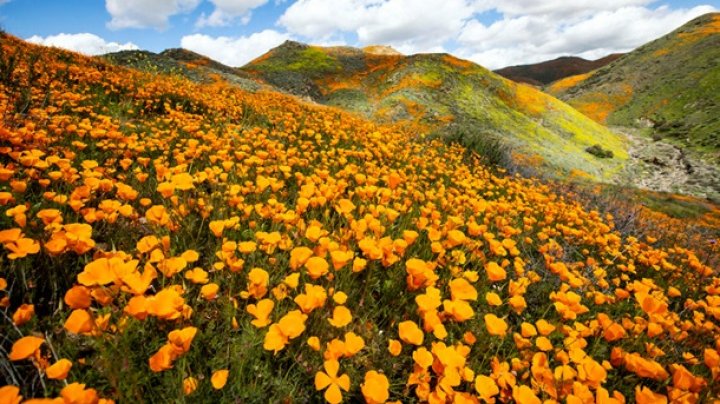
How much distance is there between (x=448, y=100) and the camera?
2070cm

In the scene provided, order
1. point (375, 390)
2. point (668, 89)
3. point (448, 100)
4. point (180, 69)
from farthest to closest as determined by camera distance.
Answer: point (668, 89) < point (448, 100) < point (180, 69) < point (375, 390)

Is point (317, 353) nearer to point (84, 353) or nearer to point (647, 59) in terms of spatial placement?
point (84, 353)

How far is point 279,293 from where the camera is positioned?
181 centimetres

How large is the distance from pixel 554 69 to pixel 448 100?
13805cm

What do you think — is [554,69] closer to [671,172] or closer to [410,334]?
[671,172]

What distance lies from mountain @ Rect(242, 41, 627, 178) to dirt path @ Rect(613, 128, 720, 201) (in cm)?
133

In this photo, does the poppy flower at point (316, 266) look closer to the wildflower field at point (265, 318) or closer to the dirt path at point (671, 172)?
the wildflower field at point (265, 318)

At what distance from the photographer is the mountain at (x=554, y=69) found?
122 meters

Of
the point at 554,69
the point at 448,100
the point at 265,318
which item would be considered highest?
the point at 554,69

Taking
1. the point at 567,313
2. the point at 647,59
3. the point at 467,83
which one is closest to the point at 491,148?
the point at 567,313

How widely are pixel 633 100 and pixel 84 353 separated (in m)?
70.2

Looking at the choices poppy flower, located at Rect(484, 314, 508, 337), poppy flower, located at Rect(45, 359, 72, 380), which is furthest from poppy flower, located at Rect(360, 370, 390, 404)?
Answer: poppy flower, located at Rect(45, 359, 72, 380)

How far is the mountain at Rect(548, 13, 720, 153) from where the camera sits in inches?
1580

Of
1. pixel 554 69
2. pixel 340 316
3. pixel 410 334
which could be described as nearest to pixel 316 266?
pixel 340 316
